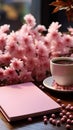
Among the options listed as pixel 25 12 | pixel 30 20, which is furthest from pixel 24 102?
pixel 25 12

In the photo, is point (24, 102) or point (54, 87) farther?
point (54, 87)

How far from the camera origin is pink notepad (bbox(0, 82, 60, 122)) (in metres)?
0.78

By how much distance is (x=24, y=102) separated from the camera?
84 centimetres

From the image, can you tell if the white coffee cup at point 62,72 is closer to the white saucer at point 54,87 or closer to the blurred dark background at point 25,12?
the white saucer at point 54,87

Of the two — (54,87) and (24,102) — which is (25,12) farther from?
(24,102)

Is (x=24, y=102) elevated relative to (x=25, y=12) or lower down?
lower down

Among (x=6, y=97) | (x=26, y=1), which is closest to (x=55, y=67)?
(x=6, y=97)

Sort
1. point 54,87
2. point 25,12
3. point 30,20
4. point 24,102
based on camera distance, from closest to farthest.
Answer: point 24,102
point 54,87
point 30,20
point 25,12

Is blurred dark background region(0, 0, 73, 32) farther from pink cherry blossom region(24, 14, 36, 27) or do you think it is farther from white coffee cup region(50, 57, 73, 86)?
white coffee cup region(50, 57, 73, 86)

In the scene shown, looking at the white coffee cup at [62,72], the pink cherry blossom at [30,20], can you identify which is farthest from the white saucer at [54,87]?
the pink cherry blossom at [30,20]

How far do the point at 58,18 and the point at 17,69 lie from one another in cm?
142

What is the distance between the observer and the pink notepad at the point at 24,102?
0.78 metres

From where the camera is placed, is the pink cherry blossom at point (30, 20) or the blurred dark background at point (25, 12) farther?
the blurred dark background at point (25, 12)

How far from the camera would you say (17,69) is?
100 centimetres
